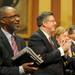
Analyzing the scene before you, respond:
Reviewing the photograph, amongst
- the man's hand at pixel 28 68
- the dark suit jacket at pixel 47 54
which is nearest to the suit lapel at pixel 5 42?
the man's hand at pixel 28 68

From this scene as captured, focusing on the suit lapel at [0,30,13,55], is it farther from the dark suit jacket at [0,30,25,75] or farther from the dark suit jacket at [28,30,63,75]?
the dark suit jacket at [28,30,63,75]

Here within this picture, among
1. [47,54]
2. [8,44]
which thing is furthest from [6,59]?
[47,54]

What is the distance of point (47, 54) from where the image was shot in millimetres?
2979

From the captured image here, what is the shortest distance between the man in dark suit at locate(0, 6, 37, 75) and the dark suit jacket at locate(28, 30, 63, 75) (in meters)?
0.18

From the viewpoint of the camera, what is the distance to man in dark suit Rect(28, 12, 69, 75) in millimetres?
2996

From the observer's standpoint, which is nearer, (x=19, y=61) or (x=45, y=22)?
(x=19, y=61)

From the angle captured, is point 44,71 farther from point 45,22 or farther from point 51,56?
point 45,22

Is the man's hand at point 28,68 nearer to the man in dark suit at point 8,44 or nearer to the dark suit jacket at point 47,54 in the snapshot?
the man in dark suit at point 8,44

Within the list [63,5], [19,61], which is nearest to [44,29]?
[19,61]

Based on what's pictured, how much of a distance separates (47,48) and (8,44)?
1.46 ft

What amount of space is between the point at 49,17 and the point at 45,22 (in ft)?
0.22

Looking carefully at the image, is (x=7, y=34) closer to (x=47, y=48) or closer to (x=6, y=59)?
(x=6, y=59)

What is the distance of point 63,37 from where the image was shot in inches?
156

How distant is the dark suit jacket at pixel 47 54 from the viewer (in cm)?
299
